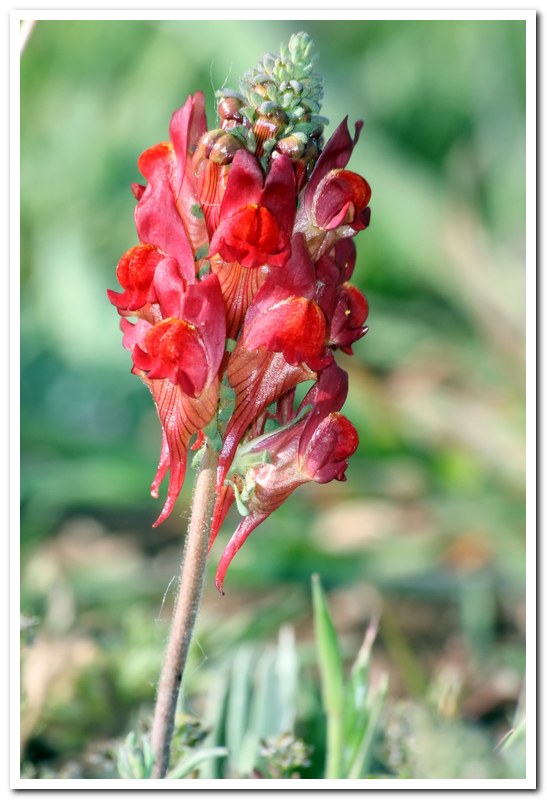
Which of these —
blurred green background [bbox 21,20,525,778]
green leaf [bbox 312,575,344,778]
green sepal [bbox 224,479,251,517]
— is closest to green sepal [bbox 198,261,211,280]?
green sepal [bbox 224,479,251,517]

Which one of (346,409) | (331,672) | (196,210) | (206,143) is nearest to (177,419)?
(196,210)

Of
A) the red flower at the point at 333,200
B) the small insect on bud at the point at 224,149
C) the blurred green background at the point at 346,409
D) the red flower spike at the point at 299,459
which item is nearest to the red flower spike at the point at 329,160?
the red flower at the point at 333,200

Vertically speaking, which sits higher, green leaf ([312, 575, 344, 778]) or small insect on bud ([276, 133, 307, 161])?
small insect on bud ([276, 133, 307, 161])

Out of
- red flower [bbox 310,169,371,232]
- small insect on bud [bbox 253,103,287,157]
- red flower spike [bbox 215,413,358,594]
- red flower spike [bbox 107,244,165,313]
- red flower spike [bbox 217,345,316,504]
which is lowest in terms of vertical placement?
red flower spike [bbox 215,413,358,594]

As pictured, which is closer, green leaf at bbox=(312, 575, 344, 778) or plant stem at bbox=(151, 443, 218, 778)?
plant stem at bbox=(151, 443, 218, 778)

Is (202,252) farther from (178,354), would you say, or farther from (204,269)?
(178,354)

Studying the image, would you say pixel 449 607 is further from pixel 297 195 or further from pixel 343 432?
pixel 297 195

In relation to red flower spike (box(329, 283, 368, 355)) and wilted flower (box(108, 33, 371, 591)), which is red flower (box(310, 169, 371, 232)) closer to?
wilted flower (box(108, 33, 371, 591))
